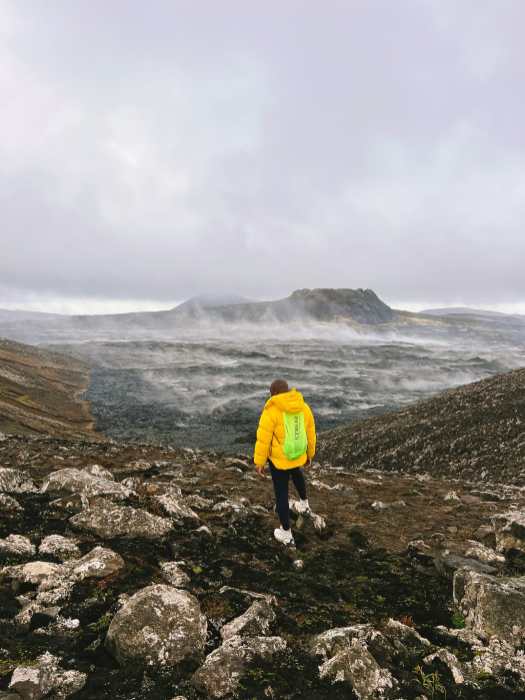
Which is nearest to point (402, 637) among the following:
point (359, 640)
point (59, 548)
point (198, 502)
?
point (359, 640)

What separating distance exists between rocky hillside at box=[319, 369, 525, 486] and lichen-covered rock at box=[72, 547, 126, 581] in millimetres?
22456

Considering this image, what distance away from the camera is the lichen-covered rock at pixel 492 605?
5.41m

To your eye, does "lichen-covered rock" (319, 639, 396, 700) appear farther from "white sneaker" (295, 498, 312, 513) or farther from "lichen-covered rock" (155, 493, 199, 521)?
"white sneaker" (295, 498, 312, 513)

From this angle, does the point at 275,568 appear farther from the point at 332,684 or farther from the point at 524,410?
the point at 524,410

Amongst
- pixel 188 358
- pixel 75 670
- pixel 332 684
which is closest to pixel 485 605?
pixel 332 684

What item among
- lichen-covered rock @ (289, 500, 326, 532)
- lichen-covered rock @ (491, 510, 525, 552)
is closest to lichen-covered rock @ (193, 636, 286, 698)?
lichen-covered rock @ (289, 500, 326, 532)

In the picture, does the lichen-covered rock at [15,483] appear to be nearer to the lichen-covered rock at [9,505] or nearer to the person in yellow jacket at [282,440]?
the lichen-covered rock at [9,505]

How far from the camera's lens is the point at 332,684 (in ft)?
14.2

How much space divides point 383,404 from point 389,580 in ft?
222

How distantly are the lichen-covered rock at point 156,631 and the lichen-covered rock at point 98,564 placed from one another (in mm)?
1320

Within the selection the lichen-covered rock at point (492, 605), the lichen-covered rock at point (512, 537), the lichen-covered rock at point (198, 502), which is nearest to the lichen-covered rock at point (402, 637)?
the lichen-covered rock at point (492, 605)

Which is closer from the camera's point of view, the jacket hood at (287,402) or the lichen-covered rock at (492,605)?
the lichen-covered rock at (492,605)

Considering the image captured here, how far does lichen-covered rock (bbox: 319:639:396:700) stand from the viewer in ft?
13.9

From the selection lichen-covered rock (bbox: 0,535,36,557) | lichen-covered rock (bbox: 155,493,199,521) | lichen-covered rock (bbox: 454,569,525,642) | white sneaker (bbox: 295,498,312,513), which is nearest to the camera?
lichen-covered rock (bbox: 454,569,525,642)
